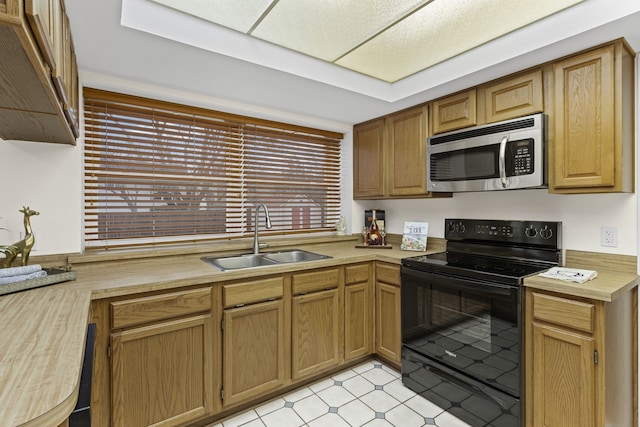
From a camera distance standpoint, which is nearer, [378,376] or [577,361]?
Result: [577,361]

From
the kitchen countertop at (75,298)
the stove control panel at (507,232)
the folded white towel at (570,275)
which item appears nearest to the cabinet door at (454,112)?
the stove control panel at (507,232)

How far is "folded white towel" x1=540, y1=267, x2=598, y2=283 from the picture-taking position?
1590mm

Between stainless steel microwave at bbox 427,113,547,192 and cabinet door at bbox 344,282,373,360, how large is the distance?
0.98 metres

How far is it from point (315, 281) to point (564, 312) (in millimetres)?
1395

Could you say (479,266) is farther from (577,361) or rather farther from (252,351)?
(252,351)

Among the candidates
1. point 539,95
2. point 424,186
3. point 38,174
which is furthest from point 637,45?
point 38,174

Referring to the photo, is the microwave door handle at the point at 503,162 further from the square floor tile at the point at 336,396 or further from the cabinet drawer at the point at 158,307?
the cabinet drawer at the point at 158,307

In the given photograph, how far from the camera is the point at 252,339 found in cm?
199

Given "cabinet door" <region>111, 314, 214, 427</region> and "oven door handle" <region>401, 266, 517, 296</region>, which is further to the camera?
"oven door handle" <region>401, 266, 517, 296</region>

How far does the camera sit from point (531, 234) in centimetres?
210

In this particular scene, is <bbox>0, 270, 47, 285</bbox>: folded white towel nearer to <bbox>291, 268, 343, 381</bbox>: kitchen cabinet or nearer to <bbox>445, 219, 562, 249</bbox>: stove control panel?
<bbox>291, 268, 343, 381</bbox>: kitchen cabinet

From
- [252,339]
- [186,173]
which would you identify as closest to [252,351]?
[252,339]

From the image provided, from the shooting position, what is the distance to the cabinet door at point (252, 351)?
1.90 meters

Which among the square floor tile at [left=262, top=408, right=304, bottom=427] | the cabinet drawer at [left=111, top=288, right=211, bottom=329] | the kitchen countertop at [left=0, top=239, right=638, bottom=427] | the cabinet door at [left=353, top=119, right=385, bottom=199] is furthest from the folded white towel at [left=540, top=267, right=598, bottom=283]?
the cabinet drawer at [left=111, top=288, right=211, bottom=329]
